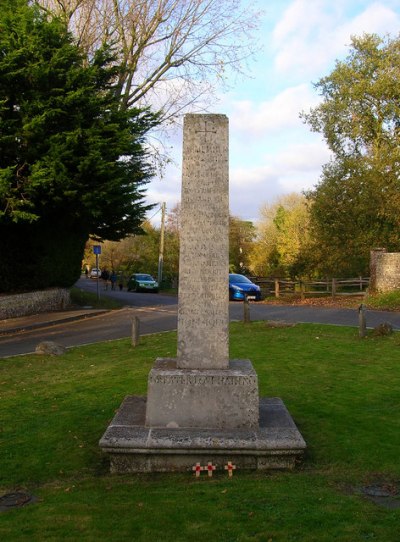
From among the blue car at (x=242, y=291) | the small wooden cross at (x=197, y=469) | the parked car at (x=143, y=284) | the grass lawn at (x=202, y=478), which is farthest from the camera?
the parked car at (x=143, y=284)

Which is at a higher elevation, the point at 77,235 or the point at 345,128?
the point at 345,128

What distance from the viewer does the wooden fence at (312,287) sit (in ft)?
99.3

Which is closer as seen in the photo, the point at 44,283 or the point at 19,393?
the point at 19,393

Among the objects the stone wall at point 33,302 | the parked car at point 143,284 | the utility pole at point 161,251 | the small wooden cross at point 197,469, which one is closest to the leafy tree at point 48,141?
the stone wall at point 33,302

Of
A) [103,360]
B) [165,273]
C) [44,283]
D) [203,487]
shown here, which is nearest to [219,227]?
[203,487]

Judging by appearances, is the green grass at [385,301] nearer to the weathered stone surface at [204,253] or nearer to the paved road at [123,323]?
the paved road at [123,323]

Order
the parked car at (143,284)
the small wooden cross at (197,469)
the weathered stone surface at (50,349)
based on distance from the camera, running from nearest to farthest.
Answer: the small wooden cross at (197,469), the weathered stone surface at (50,349), the parked car at (143,284)

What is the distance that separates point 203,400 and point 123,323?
47.6 feet

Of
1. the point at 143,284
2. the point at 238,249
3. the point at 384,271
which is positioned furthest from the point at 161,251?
the point at 384,271

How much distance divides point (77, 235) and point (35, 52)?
839 cm

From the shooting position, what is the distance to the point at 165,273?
5169 centimetres

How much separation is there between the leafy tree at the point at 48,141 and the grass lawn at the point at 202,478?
1061 cm

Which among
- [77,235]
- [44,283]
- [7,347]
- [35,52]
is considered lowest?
[7,347]

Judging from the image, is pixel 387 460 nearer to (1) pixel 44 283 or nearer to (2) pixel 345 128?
(1) pixel 44 283
